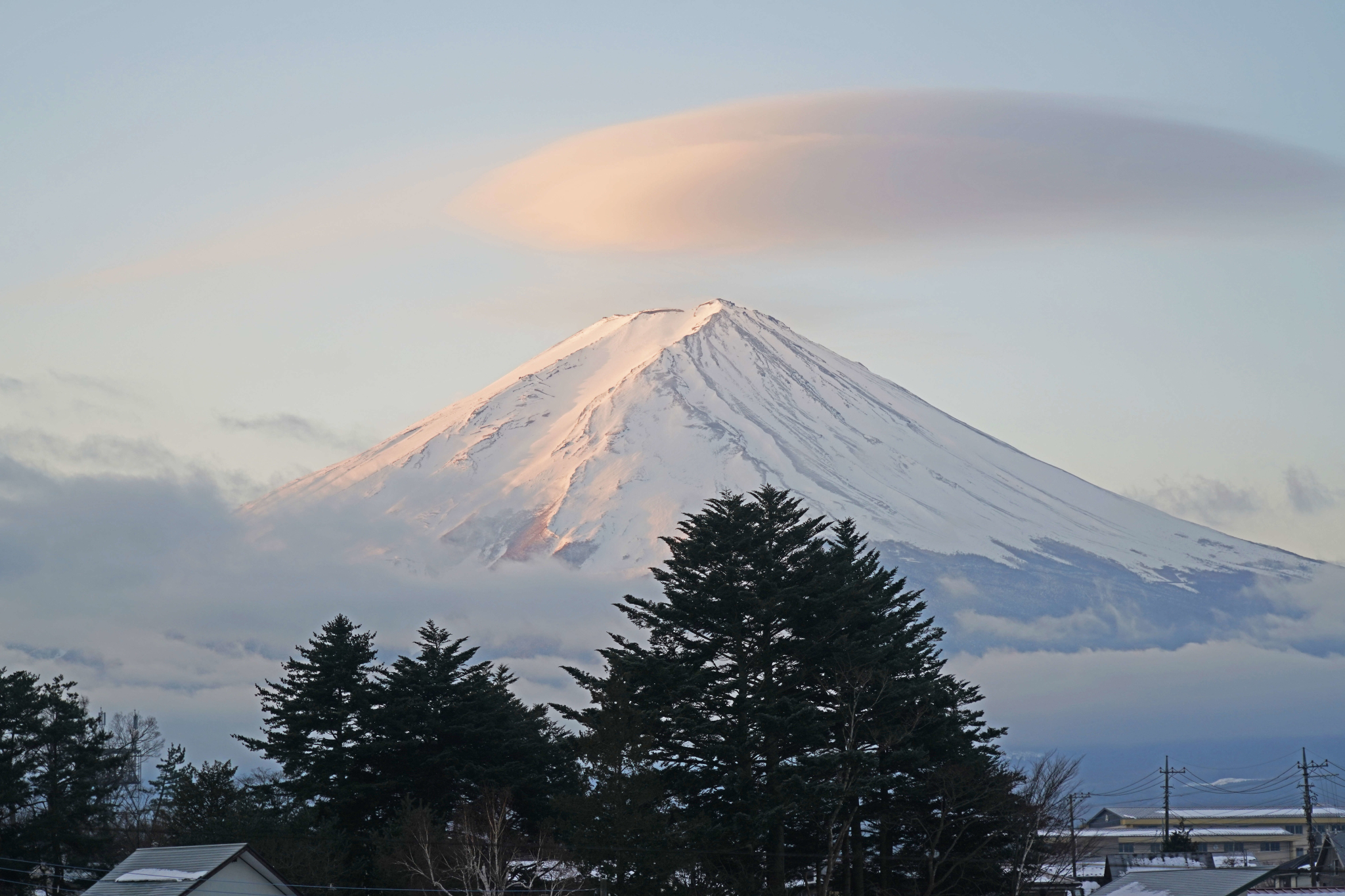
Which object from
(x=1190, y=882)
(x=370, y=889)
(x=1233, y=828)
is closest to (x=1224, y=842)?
(x=1233, y=828)

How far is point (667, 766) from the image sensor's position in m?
39.2

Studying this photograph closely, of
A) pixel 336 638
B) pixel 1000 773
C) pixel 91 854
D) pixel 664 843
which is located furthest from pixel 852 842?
pixel 91 854

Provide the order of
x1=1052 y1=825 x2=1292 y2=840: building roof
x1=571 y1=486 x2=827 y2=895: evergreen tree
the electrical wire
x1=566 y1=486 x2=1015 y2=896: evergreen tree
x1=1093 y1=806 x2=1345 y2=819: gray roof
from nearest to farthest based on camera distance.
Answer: the electrical wire < x1=566 y1=486 x2=1015 y2=896: evergreen tree < x1=571 y1=486 x2=827 y2=895: evergreen tree < x1=1052 y1=825 x2=1292 y2=840: building roof < x1=1093 y1=806 x2=1345 y2=819: gray roof

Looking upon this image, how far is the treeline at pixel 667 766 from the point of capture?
37531 mm

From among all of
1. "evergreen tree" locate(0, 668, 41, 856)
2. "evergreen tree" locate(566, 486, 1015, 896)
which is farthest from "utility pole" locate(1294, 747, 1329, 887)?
"evergreen tree" locate(0, 668, 41, 856)

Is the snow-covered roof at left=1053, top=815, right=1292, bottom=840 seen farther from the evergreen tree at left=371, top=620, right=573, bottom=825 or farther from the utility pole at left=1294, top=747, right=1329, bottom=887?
the evergreen tree at left=371, top=620, right=573, bottom=825

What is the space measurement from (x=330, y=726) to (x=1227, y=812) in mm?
79869

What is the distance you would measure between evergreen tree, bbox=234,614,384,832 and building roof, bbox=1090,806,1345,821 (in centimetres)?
6619

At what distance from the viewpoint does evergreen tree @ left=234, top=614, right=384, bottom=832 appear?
47125 mm

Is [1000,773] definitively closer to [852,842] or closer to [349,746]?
[852,842]

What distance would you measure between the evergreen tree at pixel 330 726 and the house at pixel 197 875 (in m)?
12.8

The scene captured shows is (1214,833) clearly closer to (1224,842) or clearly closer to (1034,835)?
(1224,842)

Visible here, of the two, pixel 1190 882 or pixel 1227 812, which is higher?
pixel 1227 812

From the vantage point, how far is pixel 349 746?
48219 millimetres
